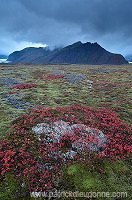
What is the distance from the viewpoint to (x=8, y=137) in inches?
472

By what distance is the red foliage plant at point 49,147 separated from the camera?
8.73 m

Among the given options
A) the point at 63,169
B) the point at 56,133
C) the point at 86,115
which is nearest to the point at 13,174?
the point at 63,169

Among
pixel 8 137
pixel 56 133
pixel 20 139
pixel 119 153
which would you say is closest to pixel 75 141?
pixel 56 133

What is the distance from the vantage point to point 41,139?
12.2 m

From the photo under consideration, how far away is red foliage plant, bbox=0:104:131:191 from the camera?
8.73m

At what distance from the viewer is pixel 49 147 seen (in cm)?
1123

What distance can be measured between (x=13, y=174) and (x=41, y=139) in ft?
13.2

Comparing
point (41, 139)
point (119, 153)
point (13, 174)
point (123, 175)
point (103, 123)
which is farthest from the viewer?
point (103, 123)

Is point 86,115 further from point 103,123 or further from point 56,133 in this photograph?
point 56,133

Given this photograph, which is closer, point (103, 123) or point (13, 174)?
point (13, 174)

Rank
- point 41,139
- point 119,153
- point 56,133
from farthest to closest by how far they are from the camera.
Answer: point 56,133, point 41,139, point 119,153

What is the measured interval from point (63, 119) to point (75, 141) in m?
4.24

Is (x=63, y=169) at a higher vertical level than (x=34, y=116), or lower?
lower

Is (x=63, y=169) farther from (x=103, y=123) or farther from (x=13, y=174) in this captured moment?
(x=103, y=123)
